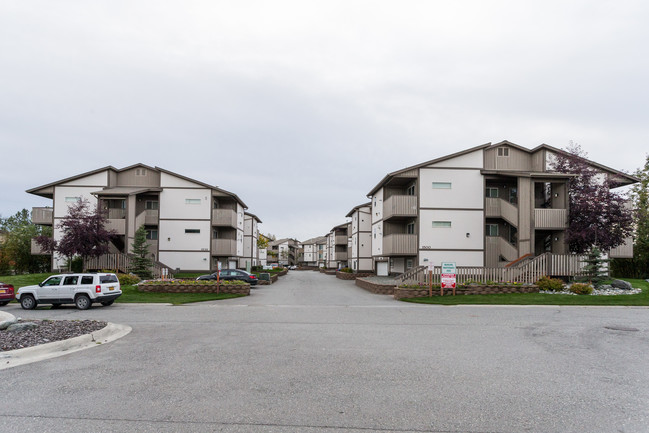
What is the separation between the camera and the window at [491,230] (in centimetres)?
3079

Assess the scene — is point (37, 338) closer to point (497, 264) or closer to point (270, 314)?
point (270, 314)

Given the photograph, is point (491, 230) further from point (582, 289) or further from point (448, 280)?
point (448, 280)

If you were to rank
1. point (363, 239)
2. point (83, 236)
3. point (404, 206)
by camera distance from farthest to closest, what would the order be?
point (363, 239) → point (404, 206) → point (83, 236)

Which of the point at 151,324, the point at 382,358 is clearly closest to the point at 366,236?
the point at 151,324

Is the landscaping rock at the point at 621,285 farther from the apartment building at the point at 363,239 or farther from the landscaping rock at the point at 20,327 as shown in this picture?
the apartment building at the point at 363,239

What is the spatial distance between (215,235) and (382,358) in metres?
35.5

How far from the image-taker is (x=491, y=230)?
1215 inches

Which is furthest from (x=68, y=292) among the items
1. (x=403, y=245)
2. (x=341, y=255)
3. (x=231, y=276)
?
(x=341, y=255)

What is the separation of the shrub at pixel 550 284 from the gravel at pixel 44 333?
20.1 metres

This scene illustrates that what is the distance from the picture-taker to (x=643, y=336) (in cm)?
1088

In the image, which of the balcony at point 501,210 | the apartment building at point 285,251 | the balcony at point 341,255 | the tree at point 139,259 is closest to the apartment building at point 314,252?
the apartment building at point 285,251

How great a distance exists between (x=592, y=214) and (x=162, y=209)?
3204cm

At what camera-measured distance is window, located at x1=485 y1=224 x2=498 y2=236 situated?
30.8 meters

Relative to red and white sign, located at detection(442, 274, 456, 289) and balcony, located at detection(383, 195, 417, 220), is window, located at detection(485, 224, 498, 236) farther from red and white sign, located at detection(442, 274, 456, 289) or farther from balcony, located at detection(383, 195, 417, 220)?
red and white sign, located at detection(442, 274, 456, 289)
